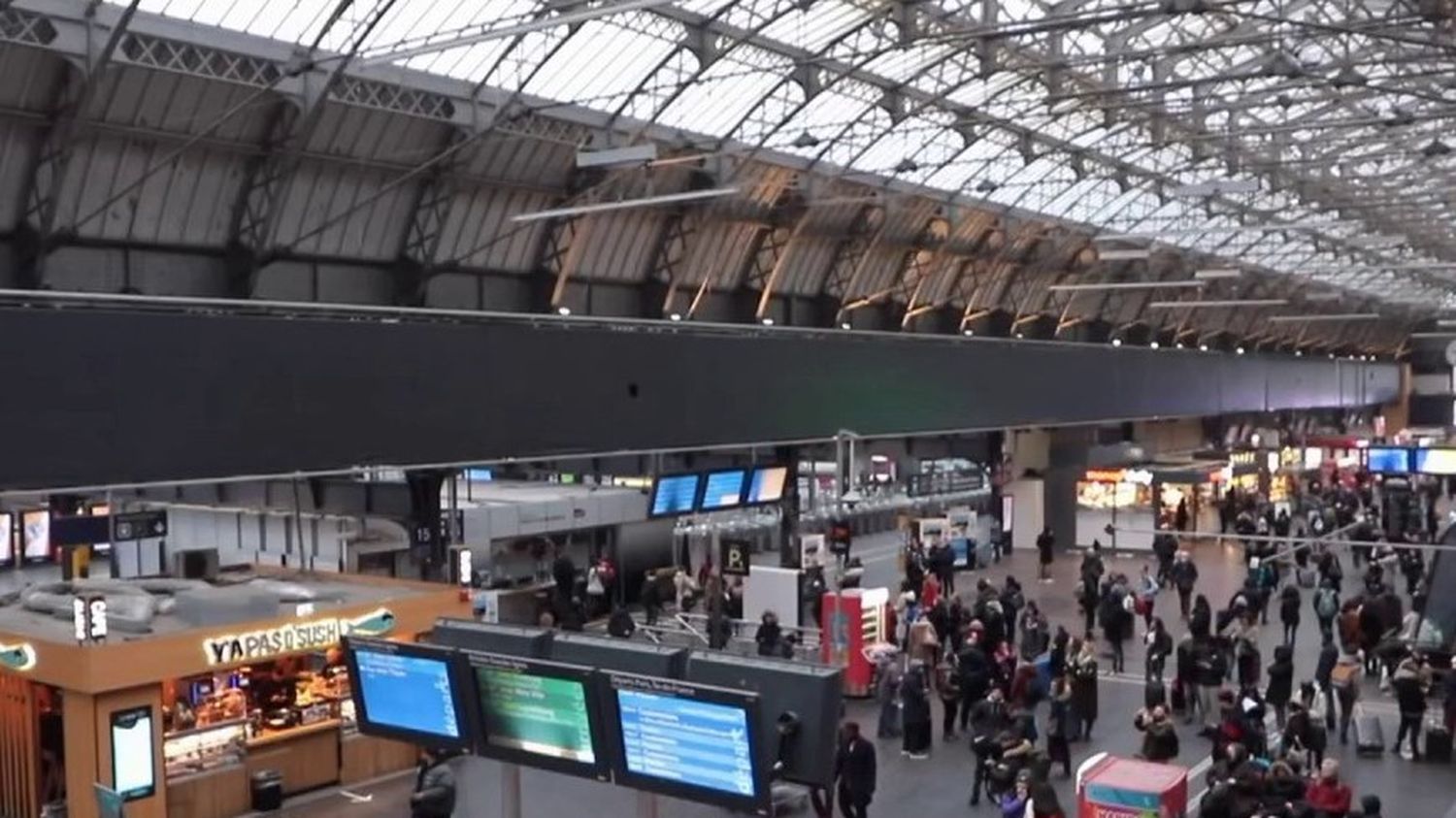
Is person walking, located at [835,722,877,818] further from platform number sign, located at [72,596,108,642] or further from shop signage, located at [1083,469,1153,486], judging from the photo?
shop signage, located at [1083,469,1153,486]

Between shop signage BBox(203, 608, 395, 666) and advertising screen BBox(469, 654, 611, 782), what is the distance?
182 inches

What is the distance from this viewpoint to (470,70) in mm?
23312

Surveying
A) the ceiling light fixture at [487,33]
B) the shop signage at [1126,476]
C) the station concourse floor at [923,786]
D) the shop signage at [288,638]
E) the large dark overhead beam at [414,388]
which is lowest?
the station concourse floor at [923,786]

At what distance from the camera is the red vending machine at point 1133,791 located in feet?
32.6

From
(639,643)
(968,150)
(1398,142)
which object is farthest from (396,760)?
(1398,142)

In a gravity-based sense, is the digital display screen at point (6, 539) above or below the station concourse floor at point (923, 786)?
above

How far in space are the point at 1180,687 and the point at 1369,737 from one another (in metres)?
2.22

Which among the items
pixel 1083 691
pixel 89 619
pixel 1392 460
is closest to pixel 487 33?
pixel 89 619

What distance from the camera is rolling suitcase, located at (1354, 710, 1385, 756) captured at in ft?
49.7

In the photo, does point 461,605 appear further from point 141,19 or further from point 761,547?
point 761,547

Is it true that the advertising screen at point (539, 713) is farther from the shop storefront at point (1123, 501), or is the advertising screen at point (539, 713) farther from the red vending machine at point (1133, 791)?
the shop storefront at point (1123, 501)

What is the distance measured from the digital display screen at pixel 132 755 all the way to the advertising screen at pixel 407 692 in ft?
13.9

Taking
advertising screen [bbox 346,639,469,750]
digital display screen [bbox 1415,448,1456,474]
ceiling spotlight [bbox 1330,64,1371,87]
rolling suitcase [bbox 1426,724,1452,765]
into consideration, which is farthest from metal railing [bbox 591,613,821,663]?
digital display screen [bbox 1415,448,1456,474]

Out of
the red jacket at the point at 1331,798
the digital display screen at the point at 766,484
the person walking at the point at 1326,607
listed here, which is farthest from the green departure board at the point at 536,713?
the person walking at the point at 1326,607
